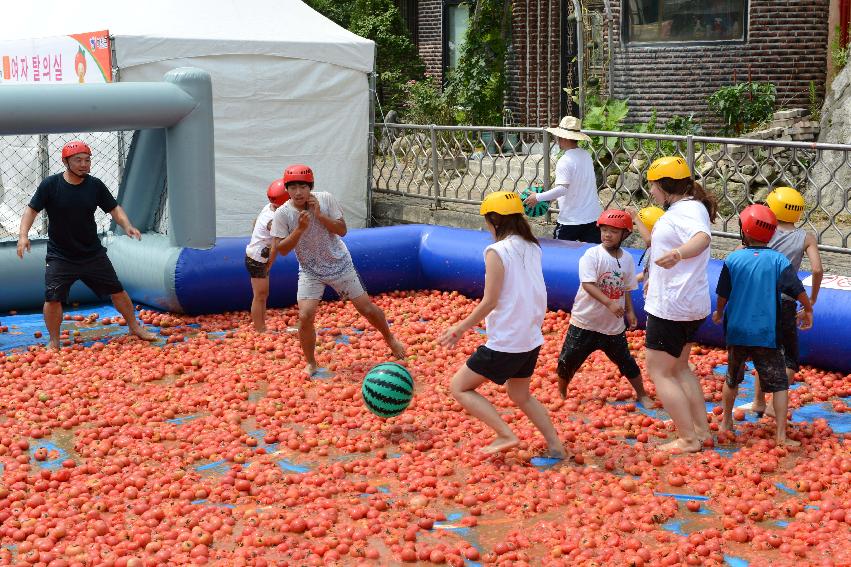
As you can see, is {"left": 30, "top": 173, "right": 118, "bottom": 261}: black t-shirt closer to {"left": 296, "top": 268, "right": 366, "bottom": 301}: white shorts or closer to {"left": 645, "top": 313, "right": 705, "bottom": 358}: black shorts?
{"left": 296, "top": 268, "right": 366, "bottom": 301}: white shorts

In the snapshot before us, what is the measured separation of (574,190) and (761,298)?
3742 millimetres

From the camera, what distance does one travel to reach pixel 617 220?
25.7 ft

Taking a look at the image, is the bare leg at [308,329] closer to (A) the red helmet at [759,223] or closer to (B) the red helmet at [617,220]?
(B) the red helmet at [617,220]

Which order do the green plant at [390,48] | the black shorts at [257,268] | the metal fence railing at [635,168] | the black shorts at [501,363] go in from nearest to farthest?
the black shorts at [501,363] < the black shorts at [257,268] < the metal fence railing at [635,168] < the green plant at [390,48]

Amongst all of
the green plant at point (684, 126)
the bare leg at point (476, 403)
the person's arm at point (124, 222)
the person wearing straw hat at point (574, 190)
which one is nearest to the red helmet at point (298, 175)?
the person's arm at point (124, 222)

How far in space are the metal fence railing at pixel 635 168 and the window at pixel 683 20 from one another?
213 cm

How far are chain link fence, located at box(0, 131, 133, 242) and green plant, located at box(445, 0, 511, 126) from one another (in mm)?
8499

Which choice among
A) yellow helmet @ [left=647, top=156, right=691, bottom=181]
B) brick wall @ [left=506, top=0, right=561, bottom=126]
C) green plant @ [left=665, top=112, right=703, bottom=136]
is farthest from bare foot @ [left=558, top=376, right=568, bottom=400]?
brick wall @ [left=506, top=0, right=561, bottom=126]

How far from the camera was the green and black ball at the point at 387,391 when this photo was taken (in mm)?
7418

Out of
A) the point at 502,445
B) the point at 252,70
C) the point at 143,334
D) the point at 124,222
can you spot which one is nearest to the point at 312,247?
the point at 124,222

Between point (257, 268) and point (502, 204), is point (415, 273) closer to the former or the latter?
point (257, 268)

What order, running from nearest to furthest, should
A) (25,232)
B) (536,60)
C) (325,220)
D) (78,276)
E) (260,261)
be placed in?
(325,220), (25,232), (78,276), (260,261), (536,60)

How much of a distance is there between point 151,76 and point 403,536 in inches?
392

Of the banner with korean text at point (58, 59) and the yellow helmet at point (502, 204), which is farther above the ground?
the banner with korean text at point (58, 59)
